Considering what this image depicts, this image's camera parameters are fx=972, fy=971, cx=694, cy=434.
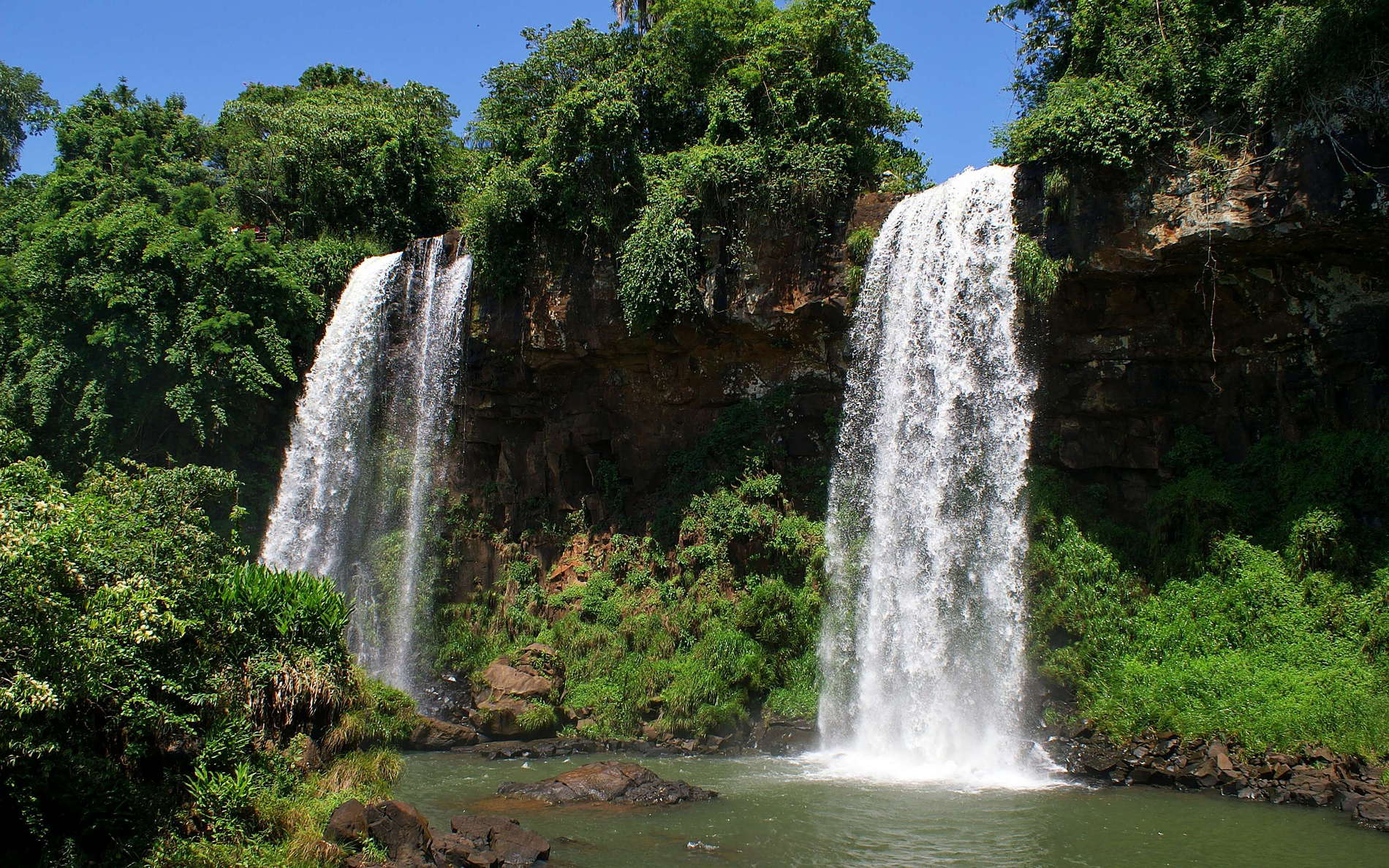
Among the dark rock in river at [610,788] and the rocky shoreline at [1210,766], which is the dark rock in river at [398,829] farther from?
the rocky shoreline at [1210,766]

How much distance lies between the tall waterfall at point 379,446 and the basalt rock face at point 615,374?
821 mm

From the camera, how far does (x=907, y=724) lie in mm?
16344

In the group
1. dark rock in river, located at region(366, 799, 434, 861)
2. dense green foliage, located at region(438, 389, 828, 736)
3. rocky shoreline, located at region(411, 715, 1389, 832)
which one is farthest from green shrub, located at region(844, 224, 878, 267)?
dark rock in river, located at region(366, 799, 434, 861)

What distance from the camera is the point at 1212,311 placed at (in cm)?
1562

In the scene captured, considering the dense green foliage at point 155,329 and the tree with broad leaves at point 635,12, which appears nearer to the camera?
the dense green foliage at point 155,329

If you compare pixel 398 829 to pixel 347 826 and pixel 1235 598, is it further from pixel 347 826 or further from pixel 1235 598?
pixel 1235 598

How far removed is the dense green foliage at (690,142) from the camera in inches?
800

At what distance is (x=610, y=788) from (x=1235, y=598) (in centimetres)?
1029

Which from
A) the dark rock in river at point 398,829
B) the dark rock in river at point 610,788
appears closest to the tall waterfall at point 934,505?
the dark rock in river at point 610,788

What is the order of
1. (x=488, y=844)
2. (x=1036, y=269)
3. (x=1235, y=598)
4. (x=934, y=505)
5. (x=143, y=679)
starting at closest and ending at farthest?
(x=143, y=679) < (x=488, y=844) < (x=1235, y=598) < (x=1036, y=269) < (x=934, y=505)

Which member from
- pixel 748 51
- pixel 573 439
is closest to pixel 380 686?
pixel 573 439

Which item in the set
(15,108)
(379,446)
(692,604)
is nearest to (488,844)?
(692,604)

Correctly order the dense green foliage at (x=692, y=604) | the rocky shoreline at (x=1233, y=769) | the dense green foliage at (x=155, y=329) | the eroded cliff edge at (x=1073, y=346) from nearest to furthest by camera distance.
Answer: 1. the rocky shoreline at (x=1233, y=769)
2. the eroded cliff edge at (x=1073, y=346)
3. the dense green foliage at (x=692, y=604)
4. the dense green foliage at (x=155, y=329)

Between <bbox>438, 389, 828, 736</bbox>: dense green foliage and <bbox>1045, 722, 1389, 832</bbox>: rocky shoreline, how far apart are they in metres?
5.05
